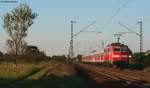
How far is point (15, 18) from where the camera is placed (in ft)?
215

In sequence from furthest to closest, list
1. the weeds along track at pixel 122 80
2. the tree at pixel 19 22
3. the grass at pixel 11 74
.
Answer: the tree at pixel 19 22, the grass at pixel 11 74, the weeds along track at pixel 122 80

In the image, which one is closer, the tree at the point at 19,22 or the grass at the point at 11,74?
the grass at the point at 11,74

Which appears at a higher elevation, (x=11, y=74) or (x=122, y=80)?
(x=11, y=74)

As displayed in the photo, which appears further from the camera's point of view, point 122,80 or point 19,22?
point 19,22

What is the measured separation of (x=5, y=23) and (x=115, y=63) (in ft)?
56.3

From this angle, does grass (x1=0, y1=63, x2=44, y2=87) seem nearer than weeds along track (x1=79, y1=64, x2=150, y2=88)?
No

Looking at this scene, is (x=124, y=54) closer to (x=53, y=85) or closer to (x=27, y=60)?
(x=27, y=60)

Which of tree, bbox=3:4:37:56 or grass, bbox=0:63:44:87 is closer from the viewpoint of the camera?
grass, bbox=0:63:44:87

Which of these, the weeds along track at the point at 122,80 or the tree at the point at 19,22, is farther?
the tree at the point at 19,22

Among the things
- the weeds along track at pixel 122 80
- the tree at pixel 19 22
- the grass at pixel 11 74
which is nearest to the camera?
the weeds along track at pixel 122 80

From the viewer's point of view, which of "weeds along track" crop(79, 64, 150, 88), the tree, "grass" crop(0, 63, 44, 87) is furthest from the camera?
the tree

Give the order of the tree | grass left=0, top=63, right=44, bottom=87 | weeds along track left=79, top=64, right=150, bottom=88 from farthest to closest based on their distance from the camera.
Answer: the tree
grass left=0, top=63, right=44, bottom=87
weeds along track left=79, top=64, right=150, bottom=88

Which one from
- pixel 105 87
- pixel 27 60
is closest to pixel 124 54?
pixel 27 60

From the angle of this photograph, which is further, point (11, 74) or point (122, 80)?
point (11, 74)
